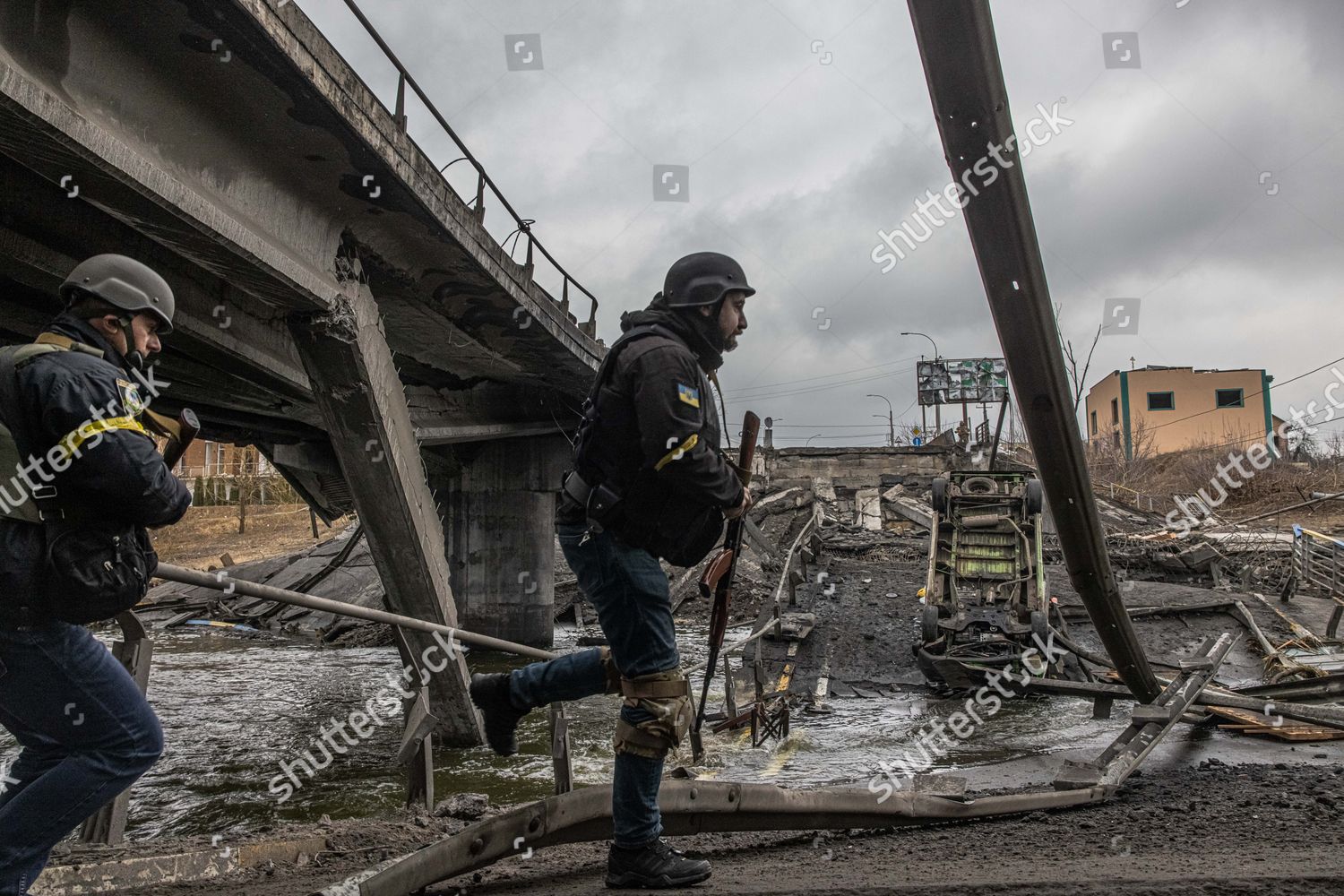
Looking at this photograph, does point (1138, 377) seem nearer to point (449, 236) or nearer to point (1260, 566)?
point (1260, 566)

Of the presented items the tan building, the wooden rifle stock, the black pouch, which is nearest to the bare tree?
the wooden rifle stock

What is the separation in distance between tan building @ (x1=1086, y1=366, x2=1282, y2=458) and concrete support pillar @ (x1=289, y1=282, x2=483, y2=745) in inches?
1412

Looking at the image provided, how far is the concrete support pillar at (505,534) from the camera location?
1702 centimetres

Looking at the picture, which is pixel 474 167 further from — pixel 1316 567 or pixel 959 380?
pixel 959 380

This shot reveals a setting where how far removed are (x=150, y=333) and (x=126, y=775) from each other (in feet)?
4.38

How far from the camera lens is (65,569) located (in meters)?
2.22

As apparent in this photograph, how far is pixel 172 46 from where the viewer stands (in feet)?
15.4

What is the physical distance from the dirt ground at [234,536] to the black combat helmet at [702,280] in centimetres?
2818

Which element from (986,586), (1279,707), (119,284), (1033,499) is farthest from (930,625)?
(119,284)

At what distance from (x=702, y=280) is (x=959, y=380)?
161 feet

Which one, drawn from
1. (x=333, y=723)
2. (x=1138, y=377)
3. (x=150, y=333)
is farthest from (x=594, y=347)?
(x=1138, y=377)

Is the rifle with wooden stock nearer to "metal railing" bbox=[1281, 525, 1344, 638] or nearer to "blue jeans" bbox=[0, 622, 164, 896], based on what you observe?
"blue jeans" bbox=[0, 622, 164, 896]

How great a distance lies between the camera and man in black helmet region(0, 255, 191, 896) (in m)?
2.20

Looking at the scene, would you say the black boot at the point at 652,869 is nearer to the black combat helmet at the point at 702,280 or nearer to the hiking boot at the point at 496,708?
the hiking boot at the point at 496,708
